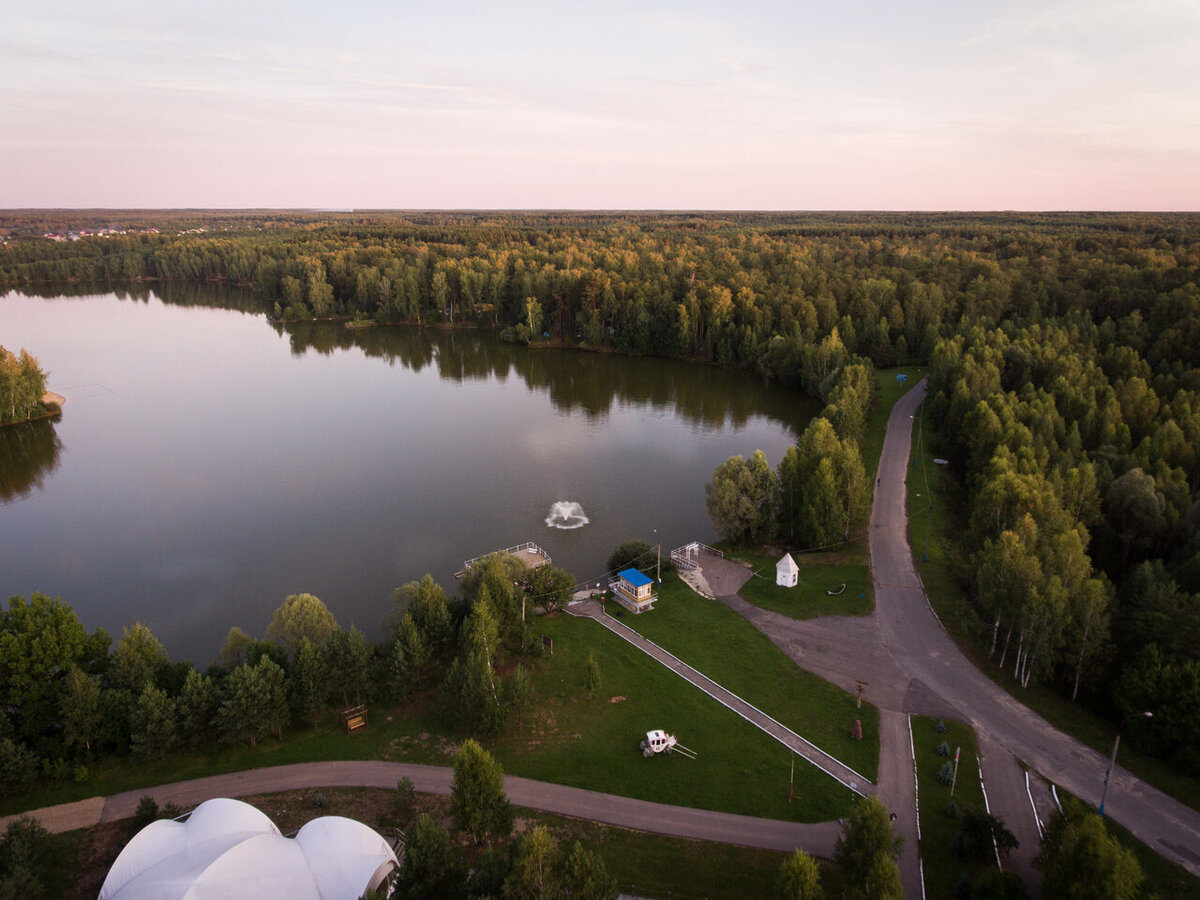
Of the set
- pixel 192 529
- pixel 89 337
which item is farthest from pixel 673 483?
pixel 89 337

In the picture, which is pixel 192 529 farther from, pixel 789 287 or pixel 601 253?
pixel 601 253

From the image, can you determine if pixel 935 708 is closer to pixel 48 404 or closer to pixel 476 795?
pixel 476 795

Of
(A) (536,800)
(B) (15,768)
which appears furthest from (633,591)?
(B) (15,768)

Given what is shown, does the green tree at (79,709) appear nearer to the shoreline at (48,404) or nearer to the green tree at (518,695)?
the green tree at (518,695)

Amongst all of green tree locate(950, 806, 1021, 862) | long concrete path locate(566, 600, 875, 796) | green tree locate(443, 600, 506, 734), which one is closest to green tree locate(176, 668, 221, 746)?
green tree locate(443, 600, 506, 734)

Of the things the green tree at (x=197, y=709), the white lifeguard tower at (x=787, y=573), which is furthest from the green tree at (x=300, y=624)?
the white lifeguard tower at (x=787, y=573)

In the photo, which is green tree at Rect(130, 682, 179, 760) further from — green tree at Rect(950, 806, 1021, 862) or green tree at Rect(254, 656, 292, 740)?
green tree at Rect(950, 806, 1021, 862)
